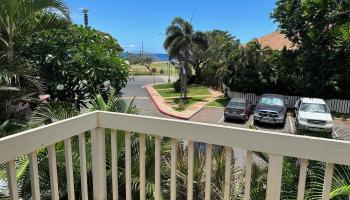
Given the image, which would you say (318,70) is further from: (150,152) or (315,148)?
(315,148)

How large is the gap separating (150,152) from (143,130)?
150cm

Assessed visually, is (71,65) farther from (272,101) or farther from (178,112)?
(178,112)

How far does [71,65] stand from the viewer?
5.73m

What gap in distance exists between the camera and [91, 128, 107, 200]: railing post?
7.67 ft

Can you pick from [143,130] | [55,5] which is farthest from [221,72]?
[143,130]

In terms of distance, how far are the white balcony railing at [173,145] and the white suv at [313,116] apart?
12.3m

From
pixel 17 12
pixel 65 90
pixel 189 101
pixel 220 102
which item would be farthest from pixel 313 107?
pixel 17 12

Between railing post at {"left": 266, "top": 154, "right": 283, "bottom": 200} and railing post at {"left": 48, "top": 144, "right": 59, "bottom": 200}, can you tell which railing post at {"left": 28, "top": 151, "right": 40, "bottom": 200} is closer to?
railing post at {"left": 48, "top": 144, "right": 59, "bottom": 200}

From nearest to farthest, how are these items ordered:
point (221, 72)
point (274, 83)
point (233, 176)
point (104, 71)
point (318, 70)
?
point (233, 176) < point (104, 71) < point (318, 70) < point (274, 83) < point (221, 72)

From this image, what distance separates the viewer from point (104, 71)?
596 cm

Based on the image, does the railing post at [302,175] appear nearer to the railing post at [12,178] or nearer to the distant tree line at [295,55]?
the railing post at [12,178]

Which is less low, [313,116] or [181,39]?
[181,39]

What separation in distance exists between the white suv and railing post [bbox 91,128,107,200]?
40.2 feet

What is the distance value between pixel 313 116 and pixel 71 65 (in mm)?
11785
